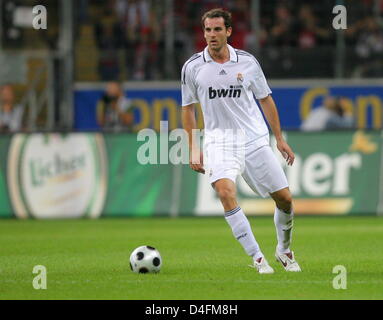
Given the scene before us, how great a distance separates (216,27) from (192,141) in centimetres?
114

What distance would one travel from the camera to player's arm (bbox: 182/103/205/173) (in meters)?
10.2

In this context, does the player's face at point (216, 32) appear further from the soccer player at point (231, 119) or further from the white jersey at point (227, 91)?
the white jersey at point (227, 91)

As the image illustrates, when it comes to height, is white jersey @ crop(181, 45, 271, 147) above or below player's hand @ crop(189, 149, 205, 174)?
above

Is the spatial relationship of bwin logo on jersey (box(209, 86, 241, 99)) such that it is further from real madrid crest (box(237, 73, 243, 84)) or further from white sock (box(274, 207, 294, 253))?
white sock (box(274, 207, 294, 253))

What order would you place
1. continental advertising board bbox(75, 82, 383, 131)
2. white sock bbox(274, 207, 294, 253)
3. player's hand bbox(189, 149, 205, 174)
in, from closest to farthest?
player's hand bbox(189, 149, 205, 174) < white sock bbox(274, 207, 294, 253) < continental advertising board bbox(75, 82, 383, 131)

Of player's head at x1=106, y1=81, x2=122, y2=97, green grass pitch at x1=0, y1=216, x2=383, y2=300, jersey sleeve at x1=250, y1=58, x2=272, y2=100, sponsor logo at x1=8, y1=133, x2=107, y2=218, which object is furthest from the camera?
player's head at x1=106, y1=81, x2=122, y2=97

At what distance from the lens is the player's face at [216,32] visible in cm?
1012

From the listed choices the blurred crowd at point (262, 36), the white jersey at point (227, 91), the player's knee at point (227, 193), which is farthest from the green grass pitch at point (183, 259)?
the blurred crowd at point (262, 36)

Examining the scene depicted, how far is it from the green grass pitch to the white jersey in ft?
4.79

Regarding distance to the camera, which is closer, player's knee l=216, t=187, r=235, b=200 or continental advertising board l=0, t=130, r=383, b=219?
player's knee l=216, t=187, r=235, b=200

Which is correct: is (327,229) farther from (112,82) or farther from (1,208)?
Result: (112,82)

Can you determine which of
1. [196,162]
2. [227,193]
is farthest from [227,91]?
[227,193]

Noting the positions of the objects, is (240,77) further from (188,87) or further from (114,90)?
(114,90)

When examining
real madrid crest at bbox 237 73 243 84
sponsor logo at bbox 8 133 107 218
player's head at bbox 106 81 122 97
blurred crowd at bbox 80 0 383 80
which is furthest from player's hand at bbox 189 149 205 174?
blurred crowd at bbox 80 0 383 80
